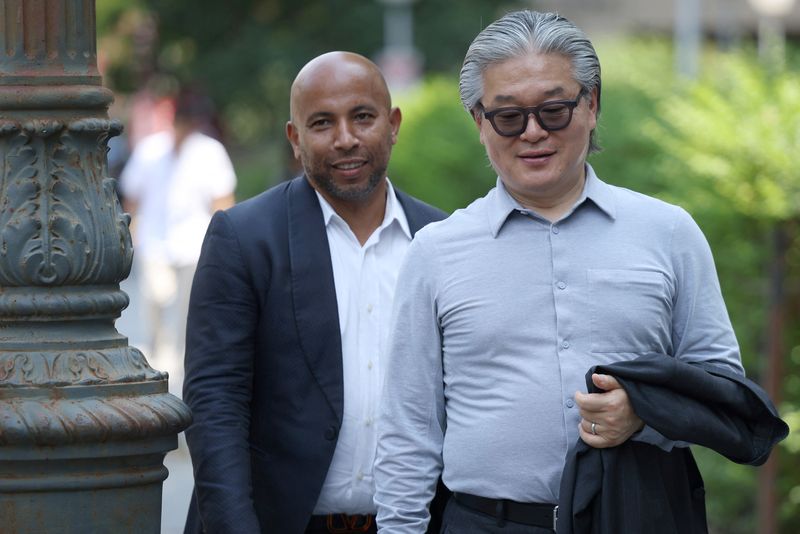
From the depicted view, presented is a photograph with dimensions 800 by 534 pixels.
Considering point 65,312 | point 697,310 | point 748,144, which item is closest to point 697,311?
point 697,310

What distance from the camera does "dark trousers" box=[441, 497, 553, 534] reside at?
3.42 m

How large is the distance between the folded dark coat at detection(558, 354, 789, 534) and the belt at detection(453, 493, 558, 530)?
10 cm

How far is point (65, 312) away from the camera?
3.66 meters

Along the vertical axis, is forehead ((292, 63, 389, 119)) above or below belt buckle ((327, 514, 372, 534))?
above

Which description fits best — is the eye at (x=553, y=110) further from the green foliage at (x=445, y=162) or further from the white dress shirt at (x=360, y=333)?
the green foliage at (x=445, y=162)

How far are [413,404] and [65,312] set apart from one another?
2.56 feet

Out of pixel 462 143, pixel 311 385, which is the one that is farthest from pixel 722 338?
pixel 462 143

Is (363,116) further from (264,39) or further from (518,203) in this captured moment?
(264,39)

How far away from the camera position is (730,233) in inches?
277

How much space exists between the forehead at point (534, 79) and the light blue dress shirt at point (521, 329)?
0.69ft

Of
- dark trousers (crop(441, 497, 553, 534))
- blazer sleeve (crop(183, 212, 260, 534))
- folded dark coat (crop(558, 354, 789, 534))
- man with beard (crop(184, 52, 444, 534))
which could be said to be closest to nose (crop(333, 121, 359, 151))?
man with beard (crop(184, 52, 444, 534))

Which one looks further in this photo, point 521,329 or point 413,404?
point 413,404

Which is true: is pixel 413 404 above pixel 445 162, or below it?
above

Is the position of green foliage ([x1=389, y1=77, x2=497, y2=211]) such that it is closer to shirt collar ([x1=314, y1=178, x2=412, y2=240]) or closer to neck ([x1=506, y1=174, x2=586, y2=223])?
shirt collar ([x1=314, y1=178, x2=412, y2=240])
